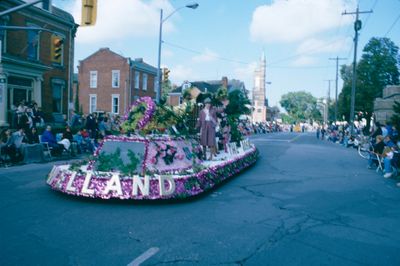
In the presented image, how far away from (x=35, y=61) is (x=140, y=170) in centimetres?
1833

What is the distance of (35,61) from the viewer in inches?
856

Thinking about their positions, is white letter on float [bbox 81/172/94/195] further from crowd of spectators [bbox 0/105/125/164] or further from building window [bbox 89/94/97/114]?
building window [bbox 89/94/97/114]

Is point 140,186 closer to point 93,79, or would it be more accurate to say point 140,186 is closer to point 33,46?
point 33,46

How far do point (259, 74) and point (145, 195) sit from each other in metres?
120

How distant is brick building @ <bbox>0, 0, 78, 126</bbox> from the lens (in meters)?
20.2

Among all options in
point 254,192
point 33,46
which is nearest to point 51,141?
point 254,192

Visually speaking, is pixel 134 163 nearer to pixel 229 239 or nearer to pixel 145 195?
pixel 145 195

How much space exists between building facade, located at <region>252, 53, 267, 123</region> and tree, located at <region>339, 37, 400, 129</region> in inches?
2459

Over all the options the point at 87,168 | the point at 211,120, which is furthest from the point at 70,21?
the point at 87,168

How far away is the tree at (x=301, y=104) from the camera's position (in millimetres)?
138050

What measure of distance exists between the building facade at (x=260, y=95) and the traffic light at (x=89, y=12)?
98.4 meters

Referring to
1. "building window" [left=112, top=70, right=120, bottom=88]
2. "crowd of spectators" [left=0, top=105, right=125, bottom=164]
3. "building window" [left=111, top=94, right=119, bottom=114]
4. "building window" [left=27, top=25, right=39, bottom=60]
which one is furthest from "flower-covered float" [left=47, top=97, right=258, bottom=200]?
"building window" [left=112, top=70, right=120, bottom=88]

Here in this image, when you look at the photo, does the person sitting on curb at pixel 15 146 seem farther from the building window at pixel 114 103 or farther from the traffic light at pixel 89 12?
the building window at pixel 114 103

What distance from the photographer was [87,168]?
724 centimetres
